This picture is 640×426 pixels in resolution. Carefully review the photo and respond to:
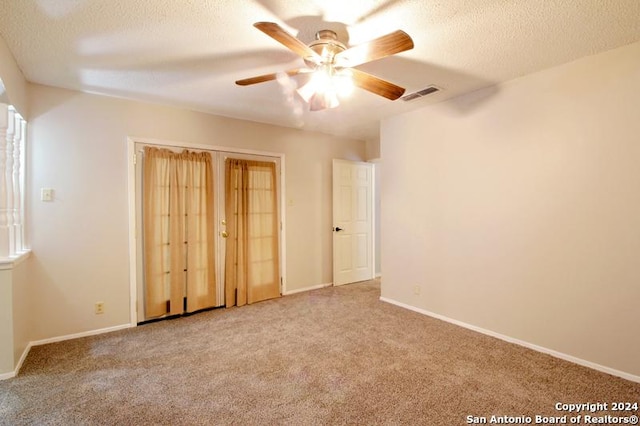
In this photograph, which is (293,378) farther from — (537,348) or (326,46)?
(326,46)

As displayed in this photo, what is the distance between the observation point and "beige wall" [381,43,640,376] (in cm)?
231

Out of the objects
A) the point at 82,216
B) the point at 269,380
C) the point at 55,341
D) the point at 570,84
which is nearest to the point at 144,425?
the point at 269,380

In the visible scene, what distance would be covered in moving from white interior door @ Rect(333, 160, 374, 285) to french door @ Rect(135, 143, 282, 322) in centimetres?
103

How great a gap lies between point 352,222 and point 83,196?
3.58m

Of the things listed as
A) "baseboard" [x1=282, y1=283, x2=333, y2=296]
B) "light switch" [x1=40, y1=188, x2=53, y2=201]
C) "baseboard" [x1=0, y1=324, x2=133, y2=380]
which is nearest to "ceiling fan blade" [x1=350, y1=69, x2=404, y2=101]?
"light switch" [x1=40, y1=188, x2=53, y2=201]

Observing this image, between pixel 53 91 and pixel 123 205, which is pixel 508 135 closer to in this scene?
pixel 123 205

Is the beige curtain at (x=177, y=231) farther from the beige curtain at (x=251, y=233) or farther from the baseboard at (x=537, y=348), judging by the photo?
the baseboard at (x=537, y=348)

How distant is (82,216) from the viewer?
10.2ft

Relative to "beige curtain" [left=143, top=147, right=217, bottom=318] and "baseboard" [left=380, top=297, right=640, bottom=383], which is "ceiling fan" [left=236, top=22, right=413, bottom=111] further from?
"baseboard" [left=380, top=297, right=640, bottom=383]

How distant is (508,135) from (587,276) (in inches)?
53.8

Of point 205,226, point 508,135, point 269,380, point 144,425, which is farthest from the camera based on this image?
point 205,226

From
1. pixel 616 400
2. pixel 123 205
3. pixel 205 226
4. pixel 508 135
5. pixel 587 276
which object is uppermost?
pixel 508 135

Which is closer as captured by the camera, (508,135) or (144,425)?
(144,425)

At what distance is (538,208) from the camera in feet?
8.95
